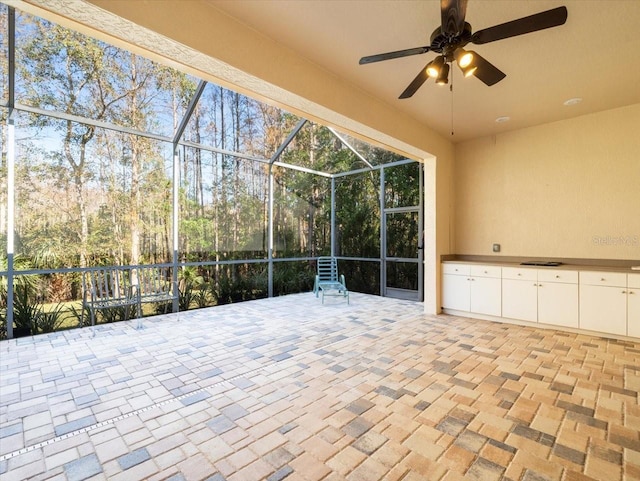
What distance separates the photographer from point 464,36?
210cm

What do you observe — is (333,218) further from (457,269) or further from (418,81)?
(418,81)

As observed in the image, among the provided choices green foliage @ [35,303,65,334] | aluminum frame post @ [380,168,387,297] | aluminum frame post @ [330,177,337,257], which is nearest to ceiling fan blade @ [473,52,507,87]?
aluminum frame post @ [380,168,387,297]

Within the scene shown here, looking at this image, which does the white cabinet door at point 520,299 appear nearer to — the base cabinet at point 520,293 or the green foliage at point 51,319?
the base cabinet at point 520,293

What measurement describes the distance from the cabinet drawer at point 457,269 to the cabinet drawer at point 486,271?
0.25 ft

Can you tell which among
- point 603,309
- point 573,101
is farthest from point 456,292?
point 573,101

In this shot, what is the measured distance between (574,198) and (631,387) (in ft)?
9.13

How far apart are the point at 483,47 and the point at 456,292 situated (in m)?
3.42

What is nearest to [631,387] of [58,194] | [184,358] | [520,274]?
[520,274]

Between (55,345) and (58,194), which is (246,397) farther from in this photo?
(58,194)

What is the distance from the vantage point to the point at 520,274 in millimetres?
4359

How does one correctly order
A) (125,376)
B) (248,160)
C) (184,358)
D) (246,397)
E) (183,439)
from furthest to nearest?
(248,160)
(184,358)
(125,376)
(246,397)
(183,439)

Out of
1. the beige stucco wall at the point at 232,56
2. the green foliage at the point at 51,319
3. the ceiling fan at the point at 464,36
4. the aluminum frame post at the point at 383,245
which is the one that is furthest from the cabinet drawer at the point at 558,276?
the green foliage at the point at 51,319

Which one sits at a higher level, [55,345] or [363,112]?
[363,112]

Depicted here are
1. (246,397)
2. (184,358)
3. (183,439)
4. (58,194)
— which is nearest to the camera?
(183,439)
